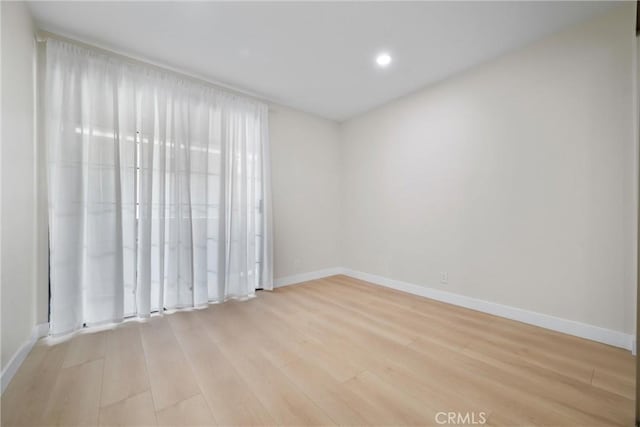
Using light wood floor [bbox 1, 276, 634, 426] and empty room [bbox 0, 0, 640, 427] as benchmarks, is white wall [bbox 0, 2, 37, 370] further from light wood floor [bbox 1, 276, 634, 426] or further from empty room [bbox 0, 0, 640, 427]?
light wood floor [bbox 1, 276, 634, 426]

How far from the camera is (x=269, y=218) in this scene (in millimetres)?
3465

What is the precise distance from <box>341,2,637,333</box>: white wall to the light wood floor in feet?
1.46

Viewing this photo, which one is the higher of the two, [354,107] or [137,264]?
[354,107]

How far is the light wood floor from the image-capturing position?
131 centimetres

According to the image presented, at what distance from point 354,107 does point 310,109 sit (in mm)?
683

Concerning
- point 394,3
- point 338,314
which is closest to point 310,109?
point 394,3

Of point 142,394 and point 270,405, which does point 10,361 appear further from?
point 270,405

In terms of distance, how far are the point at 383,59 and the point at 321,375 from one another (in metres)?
2.93

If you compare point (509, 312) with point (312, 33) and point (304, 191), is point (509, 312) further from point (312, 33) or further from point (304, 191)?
point (312, 33)

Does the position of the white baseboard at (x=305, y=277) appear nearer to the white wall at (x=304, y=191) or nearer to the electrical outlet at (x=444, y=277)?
the white wall at (x=304, y=191)

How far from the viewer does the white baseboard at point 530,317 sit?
1.94 meters

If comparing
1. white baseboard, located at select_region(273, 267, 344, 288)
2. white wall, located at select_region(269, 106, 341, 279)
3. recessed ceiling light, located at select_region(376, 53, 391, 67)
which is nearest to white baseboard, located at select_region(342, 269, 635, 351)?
white baseboard, located at select_region(273, 267, 344, 288)

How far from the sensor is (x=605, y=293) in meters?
2.00

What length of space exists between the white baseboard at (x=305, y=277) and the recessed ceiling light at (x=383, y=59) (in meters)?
3.00
